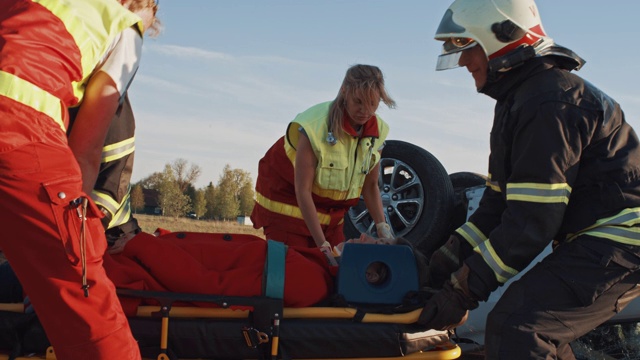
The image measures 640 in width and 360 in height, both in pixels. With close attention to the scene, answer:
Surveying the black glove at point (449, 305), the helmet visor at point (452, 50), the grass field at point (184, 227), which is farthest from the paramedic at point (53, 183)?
the grass field at point (184, 227)

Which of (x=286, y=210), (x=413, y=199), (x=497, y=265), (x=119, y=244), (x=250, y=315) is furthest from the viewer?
(x=413, y=199)

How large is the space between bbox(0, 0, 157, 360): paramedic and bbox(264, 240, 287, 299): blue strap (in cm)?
68

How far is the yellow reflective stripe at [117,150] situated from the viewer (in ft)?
9.95

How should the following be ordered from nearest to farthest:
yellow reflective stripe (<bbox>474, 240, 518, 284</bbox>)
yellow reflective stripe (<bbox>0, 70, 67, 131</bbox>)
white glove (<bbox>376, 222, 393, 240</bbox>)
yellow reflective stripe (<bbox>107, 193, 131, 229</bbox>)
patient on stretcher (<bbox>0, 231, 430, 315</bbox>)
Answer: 1. yellow reflective stripe (<bbox>0, 70, 67, 131</bbox>)
2. yellow reflective stripe (<bbox>474, 240, 518, 284</bbox>)
3. patient on stretcher (<bbox>0, 231, 430, 315</bbox>)
4. yellow reflective stripe (<bbox>107, 193, 131, 229</bbox>)
5. white glove (<bbox>376, 222, 393, 240</bbox>)

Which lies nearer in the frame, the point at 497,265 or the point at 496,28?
the point at 497,265

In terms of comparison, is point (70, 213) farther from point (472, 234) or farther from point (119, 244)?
point (472, 234)

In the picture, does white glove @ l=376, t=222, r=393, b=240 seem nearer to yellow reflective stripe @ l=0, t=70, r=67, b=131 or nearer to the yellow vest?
the yellow vest

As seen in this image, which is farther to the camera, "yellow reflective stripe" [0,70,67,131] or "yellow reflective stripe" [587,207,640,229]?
"yellow reflective stripe" [587,207,640,229]

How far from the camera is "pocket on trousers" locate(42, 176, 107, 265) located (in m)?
2.34

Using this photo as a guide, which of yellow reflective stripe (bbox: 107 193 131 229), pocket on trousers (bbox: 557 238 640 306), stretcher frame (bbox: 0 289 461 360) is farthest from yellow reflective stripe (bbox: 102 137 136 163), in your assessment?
pocket on trousers (bbox: 557 238 640 306)

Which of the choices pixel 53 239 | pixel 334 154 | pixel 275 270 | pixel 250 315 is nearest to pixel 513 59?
pixel 275 270

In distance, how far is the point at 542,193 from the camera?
2.78m

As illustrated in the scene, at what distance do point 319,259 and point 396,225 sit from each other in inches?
94.4

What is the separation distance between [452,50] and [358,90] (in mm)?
1123
